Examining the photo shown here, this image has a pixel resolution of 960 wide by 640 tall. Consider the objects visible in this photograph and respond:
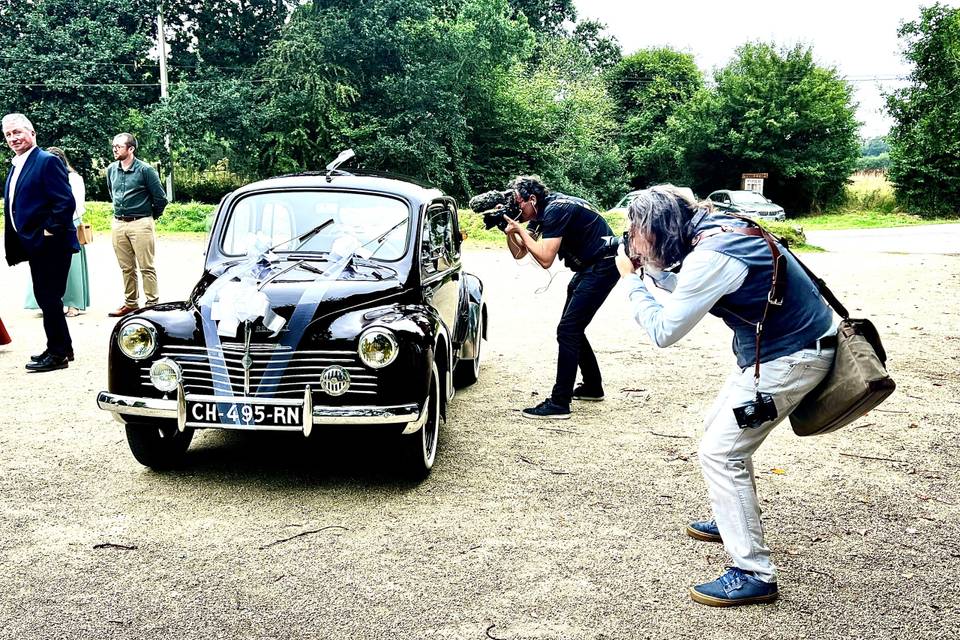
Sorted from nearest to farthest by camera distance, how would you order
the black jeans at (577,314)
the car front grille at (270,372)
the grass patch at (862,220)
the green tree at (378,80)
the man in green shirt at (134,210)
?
the car front grille at (270,372) < the black jeans at (577,314) < the man in green shirt at (134,210) < the grass patch at (862,220) < the green tree at (378,80)

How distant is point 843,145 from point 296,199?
3975 cm

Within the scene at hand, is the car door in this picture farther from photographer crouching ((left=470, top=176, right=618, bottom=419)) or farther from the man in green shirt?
the man in green shirt

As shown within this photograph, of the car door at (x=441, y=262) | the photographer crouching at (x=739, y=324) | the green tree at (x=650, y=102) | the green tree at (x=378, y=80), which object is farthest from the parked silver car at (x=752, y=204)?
the photographer crouching at (x=739, y=324)

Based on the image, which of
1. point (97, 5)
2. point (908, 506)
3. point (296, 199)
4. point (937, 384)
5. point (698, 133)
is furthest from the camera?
point (698, 133)

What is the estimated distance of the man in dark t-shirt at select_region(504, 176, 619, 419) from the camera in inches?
260

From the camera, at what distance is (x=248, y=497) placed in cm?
493

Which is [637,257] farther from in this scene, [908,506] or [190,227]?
[190,227]

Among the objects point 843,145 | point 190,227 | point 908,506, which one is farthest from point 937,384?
point 843,145

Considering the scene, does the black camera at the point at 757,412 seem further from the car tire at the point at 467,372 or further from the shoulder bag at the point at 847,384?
the car tire at the point at 467,372

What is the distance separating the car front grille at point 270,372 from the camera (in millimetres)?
4812

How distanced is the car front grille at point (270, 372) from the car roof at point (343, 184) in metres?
1.85

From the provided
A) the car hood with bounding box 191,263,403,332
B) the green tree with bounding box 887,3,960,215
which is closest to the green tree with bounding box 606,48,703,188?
the green tree with bounding box 887,3,960,215

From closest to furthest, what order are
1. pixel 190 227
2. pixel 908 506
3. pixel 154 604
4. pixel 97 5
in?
pixel 154 604 → pixel 908 506 → pixel 190 227 → pixel 97 5

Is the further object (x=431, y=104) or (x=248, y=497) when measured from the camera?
(x=431, y=104)
